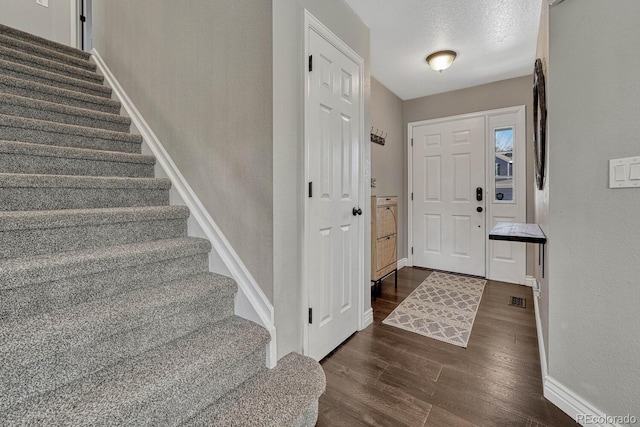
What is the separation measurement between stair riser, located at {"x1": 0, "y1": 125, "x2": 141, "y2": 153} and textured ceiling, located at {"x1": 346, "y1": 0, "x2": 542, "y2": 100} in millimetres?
2084

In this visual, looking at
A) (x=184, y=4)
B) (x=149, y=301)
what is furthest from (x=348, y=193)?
(x=184, y=4)

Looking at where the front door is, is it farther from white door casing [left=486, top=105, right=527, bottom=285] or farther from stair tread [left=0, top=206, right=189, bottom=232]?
stair tread [left=0, top=206, right=189, bottom=232]

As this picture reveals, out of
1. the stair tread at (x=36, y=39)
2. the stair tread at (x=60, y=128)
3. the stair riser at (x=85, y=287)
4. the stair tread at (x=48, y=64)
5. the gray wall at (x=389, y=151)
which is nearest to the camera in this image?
the stair riser at (x=85, y=287)

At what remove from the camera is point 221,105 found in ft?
5.61

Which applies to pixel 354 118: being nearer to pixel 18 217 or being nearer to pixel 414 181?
pixel 18 217

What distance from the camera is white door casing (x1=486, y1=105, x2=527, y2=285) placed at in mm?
3422

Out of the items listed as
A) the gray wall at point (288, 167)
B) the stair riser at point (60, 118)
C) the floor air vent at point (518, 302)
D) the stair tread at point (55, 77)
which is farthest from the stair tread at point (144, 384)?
Result: the floor air vent at point (518, 302)

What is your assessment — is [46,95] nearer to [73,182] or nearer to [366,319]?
[73,182]

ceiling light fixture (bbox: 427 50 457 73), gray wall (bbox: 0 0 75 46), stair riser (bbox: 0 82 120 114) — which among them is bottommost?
stair riser (bbox: 0 82 120 114)

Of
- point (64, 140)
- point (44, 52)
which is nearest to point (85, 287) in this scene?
point (64, 140)

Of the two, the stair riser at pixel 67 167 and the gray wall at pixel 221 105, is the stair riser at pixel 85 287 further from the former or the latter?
the stair riser at pixel 67 167

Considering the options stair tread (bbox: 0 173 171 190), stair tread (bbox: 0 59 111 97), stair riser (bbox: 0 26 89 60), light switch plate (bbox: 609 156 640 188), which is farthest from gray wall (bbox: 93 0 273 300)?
light switch plate (bbox: 609 156 640 188)

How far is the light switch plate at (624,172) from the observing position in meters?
1.16

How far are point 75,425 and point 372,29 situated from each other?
10.1ft
